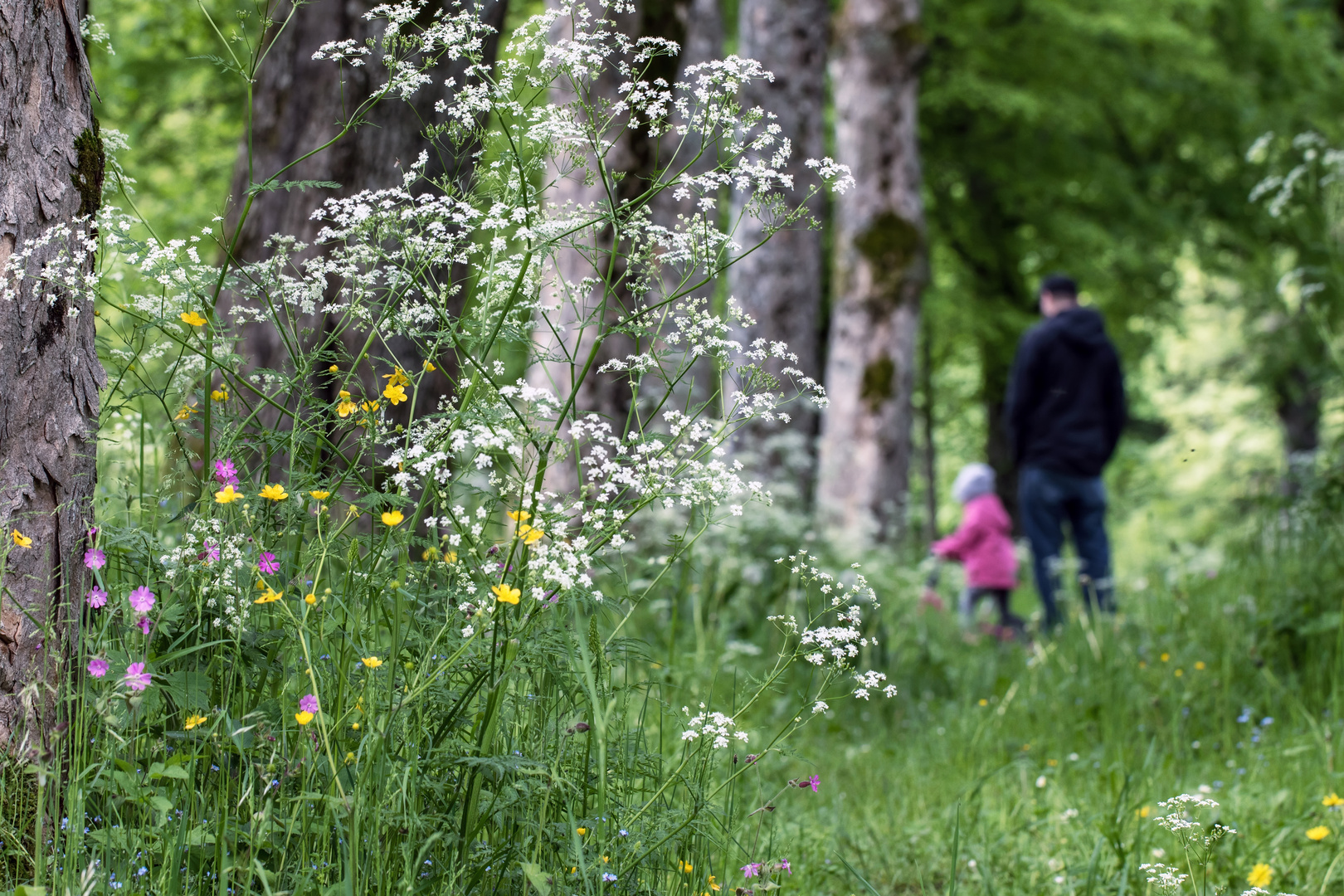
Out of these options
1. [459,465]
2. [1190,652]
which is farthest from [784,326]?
[459,465]

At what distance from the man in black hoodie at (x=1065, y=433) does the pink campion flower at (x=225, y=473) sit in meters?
5.45

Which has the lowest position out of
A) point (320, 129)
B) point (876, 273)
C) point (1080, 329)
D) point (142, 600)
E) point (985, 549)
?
point (985, 549)

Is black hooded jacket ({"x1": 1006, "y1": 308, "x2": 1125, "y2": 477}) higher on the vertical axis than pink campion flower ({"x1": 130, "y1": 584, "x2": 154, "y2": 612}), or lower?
higher

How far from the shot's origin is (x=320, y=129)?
3.93 metres

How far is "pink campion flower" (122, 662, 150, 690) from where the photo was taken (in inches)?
68.5

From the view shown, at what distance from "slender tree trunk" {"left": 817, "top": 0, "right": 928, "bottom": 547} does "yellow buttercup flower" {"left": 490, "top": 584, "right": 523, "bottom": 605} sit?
7968mm

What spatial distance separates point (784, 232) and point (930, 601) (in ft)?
10.4

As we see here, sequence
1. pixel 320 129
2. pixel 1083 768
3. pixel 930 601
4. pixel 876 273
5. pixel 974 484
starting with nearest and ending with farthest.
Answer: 1. pixel 1083 768
2. pixel 320 129
3. pixel 930 601
4. pixel 974 484
5. pixel 876 273

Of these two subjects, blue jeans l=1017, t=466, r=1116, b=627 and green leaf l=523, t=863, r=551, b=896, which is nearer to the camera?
green leaf l=523, t=863, r=551, b=896

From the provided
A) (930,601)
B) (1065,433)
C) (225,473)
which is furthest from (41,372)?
(930,601)

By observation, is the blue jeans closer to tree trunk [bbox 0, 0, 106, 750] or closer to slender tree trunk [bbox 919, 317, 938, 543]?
tree trunk [bbox 0, 0, 106, 750]

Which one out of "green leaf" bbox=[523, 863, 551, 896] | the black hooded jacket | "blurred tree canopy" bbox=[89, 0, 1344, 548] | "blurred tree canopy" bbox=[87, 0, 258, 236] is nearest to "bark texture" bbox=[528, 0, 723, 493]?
the black hooded jacket

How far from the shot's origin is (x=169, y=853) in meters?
1.74

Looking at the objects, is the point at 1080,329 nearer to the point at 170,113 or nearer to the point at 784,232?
the point at 784,232
